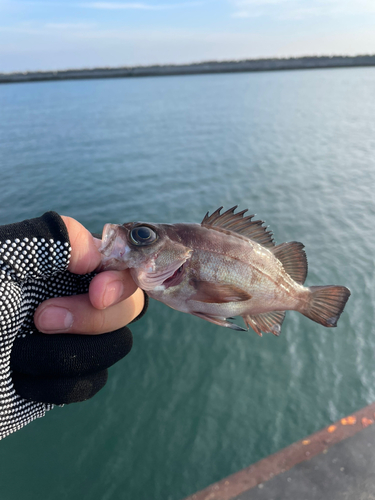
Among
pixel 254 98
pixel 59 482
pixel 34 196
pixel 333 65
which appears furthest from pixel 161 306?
pixel 333 65

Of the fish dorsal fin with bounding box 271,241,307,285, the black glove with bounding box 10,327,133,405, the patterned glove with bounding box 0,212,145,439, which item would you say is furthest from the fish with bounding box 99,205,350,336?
the black glove with bounding box 10,327,133,405

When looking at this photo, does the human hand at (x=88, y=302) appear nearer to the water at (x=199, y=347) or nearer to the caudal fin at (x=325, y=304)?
the caudal fin at (x=325, y=304)

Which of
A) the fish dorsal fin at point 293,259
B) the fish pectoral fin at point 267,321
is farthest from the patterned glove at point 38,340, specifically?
the fish dorsal fin at point 293,259

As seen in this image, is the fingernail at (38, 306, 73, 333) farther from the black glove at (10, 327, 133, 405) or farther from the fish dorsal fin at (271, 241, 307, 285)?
the fish dorsal fin at (271, 241, 307, 285)

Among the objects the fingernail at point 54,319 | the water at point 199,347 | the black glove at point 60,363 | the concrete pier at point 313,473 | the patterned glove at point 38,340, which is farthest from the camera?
the water at point 199,347

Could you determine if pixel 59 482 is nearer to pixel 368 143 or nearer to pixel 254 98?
pixel 368 143

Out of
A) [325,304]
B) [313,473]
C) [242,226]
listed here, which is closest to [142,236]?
[242,226]

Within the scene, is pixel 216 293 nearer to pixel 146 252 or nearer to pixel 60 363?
pixel 146 252
